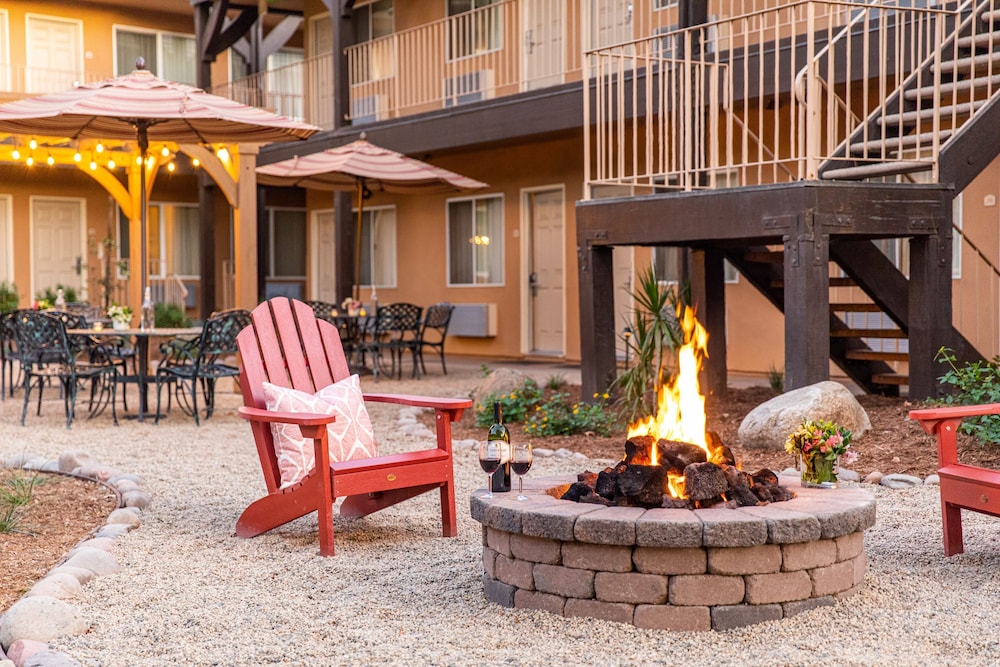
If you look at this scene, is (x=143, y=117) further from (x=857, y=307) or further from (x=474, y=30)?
(x=474, y=30)

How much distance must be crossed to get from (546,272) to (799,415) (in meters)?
7.86

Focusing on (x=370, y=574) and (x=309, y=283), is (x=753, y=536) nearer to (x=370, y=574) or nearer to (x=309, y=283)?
(x=370, y=574)

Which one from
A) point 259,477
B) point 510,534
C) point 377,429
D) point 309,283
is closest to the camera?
point 510,534

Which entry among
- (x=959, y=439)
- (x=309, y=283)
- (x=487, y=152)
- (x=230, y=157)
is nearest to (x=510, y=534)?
(x=959, y=439)

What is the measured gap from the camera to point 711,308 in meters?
9.22

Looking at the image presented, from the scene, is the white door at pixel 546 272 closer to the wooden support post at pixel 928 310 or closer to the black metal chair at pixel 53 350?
the black metal chair at pixel 53 350

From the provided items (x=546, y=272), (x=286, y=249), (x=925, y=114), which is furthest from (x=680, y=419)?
(x=286, y=249)

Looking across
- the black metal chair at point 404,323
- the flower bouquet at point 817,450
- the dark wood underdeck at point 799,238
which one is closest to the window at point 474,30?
the black metal chair at point 404,323

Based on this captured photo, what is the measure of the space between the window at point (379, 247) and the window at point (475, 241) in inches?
58.0

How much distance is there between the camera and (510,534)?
3785 mm

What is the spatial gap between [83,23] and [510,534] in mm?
18274

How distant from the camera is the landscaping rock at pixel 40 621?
3443 millimetres

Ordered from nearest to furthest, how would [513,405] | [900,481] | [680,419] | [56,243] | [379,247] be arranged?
[680,419] < [900,481] < [513,405] < [379,247] < [56,243]

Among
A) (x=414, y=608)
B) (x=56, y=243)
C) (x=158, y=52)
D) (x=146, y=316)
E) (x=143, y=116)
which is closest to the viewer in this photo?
(x=414, y=608)
